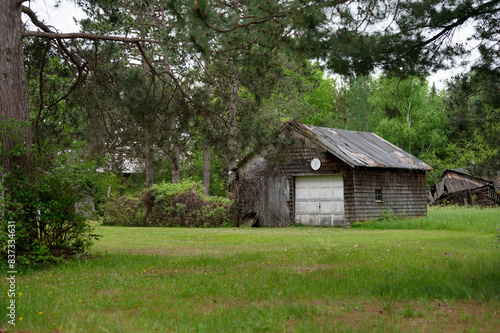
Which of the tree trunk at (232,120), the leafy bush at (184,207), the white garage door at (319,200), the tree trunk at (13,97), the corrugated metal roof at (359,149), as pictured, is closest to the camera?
the tree trunk at (13,97)

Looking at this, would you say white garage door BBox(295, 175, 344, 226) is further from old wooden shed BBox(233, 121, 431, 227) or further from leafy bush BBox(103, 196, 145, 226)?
leafy bush BBox(103, 196, 145, 226)

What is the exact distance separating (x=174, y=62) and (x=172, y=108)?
164cm

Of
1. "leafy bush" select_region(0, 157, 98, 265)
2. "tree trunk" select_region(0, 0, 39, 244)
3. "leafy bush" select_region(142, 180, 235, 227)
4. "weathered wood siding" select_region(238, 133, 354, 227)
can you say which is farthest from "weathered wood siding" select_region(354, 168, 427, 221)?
"tree trunk" select_region(0, 0, 39, 244)

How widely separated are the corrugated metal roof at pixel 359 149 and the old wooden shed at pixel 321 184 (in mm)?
Result: 39

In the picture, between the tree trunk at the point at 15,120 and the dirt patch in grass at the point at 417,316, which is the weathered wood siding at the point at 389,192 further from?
the dirt patch in grass at the point at 417,316

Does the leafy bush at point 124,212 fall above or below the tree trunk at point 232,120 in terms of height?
below

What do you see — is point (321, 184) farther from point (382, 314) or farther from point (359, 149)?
point (382, 314)

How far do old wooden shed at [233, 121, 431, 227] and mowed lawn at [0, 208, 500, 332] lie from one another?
1077 centimetres

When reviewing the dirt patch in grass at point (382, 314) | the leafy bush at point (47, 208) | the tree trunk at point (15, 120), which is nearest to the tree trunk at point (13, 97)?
the tree trunk at point (15, 120)

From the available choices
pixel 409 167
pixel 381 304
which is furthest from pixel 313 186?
pixel 381 304

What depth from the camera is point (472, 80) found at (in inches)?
389

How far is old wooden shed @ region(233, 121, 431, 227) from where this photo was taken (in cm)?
2136

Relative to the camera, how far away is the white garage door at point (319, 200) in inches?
845

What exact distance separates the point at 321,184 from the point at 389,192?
3961 mm
